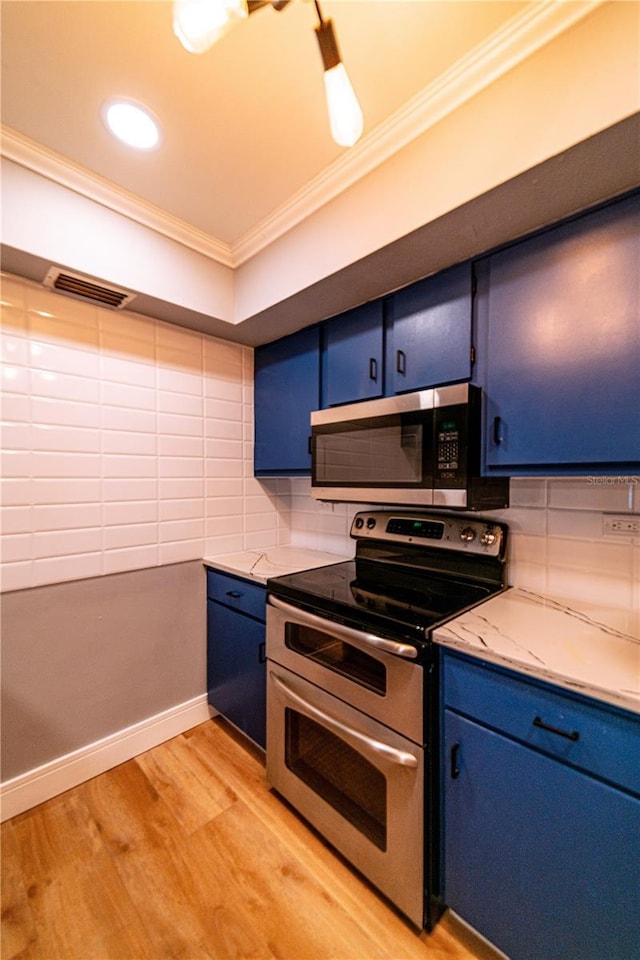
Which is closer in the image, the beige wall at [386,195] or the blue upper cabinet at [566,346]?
the beige wall at [386,195]

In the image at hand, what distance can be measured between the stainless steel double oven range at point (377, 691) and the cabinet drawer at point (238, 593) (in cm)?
11

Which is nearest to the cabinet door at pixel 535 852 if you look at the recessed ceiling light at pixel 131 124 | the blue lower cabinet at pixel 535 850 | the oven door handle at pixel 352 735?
the blue lower cabinet at pixel 535 850

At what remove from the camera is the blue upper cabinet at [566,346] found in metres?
0.98

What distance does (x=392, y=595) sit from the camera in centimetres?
131

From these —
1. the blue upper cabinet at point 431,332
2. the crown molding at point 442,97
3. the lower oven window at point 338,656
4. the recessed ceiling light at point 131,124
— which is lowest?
the lower oven window at point 338,656

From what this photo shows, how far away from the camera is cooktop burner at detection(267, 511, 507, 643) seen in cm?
113

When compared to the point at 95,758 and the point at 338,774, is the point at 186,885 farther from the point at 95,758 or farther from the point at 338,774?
the point at 95,758

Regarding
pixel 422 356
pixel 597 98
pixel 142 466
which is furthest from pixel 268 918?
pixel 597 98

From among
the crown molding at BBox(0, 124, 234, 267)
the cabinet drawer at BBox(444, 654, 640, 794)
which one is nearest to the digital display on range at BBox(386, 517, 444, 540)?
the cabinet drawer at BBox(444, 654, 640, 794)

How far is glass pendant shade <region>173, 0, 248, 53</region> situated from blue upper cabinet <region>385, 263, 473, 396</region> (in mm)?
920

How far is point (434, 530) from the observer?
155 centimetres

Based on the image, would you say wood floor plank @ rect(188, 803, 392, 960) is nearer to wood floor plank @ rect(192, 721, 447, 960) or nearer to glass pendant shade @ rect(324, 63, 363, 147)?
wood floor plank @ rect(192, 721, 447, 960)

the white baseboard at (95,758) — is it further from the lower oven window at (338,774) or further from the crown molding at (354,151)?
the crown molding at (354,151)

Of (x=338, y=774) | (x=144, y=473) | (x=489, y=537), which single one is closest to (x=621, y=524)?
(x=489, y=537)
